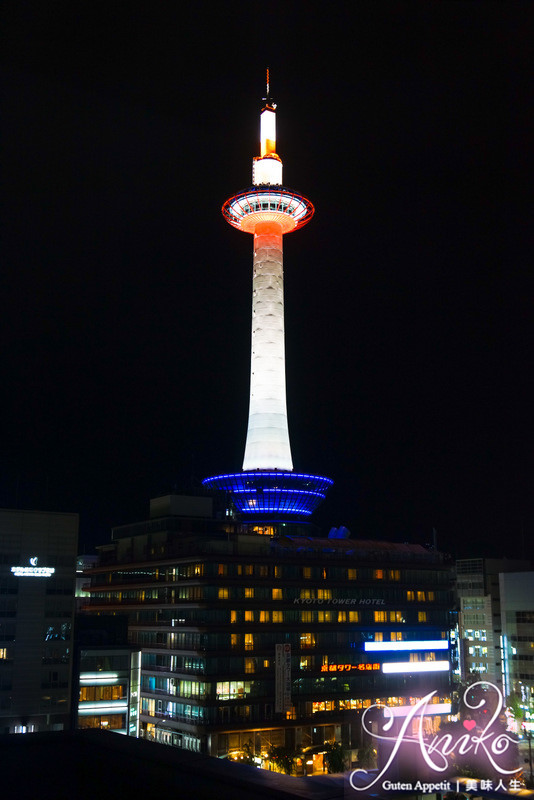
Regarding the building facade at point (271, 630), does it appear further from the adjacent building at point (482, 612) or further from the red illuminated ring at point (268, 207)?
the red illuminated ring at point (268, 207)

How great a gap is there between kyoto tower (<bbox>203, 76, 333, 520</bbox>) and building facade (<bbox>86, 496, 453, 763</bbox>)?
1738cm

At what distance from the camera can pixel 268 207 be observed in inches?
6757

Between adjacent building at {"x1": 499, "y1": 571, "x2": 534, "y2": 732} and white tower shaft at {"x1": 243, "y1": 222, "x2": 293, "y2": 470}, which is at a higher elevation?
white tower shaft at {"x1": 243, "y1": 222, "x2": 293, "y2": 470}

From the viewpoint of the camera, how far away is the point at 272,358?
162 metres

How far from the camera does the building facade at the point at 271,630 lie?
345 ft

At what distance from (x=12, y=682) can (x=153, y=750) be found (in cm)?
7708

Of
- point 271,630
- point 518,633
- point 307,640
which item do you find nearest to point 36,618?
point 271,630

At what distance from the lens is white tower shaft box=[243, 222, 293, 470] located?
155500 mm

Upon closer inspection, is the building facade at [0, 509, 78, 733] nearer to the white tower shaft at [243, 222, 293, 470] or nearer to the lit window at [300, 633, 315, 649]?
the lit window at [300, 633, 315, 649]

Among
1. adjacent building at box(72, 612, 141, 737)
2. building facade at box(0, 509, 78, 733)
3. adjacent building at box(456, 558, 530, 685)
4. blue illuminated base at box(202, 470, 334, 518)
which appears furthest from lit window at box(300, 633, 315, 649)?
adjacent building at box(456, 558, 530, 685)

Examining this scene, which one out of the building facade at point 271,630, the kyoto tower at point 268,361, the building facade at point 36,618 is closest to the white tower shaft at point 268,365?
the kyoto tower at point 268,361

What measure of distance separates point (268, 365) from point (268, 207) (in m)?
35.4

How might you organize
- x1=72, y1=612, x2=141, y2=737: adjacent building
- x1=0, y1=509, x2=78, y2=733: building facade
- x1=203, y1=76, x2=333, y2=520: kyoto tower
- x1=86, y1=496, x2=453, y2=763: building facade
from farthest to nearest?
x1=203, y1=76, x2=333, y2=520: kyoto tower, x1=86, y1=496, x2=453, y2=763: building facade, x1=72, y1=612, x2=141, y2=737: adjacent building, x1=0, y1=509, x2=78, y2=733: building facade

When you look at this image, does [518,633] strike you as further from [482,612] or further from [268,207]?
[268,207]
